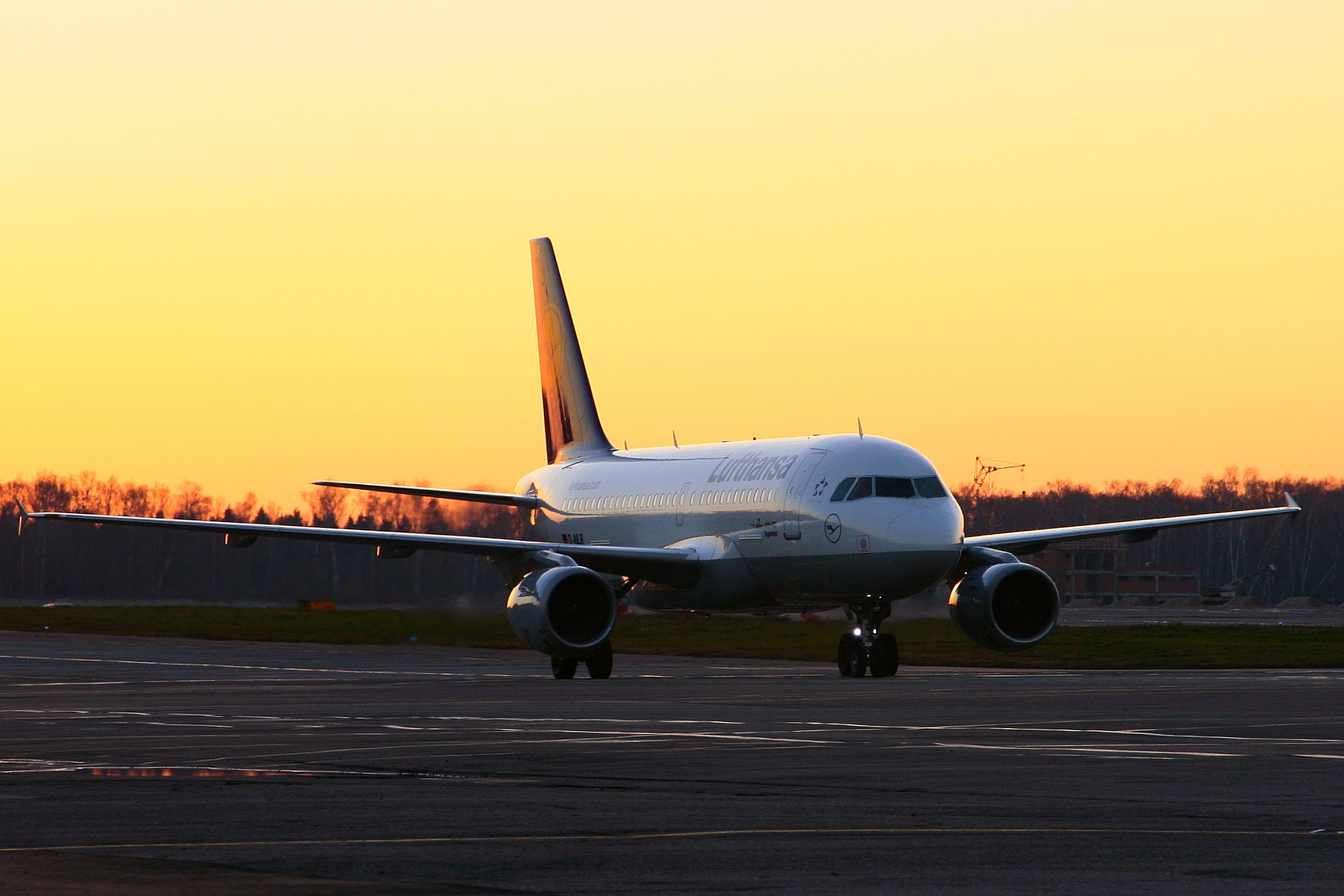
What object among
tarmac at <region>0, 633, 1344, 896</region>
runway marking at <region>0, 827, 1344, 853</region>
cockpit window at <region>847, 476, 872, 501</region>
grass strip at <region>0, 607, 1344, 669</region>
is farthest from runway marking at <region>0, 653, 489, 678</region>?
runway marking at <region>0, 827, 1344, 853</region>

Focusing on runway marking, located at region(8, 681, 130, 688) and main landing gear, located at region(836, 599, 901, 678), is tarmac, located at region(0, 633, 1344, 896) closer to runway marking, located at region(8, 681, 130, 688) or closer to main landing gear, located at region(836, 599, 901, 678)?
runway marking, located at region(8, 681, 130, 688)

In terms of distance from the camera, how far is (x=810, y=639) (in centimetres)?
3925

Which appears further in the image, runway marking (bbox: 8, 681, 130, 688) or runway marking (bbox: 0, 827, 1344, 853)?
runway marking (bbox: 8, 681, 130, 688)

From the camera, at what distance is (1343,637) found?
155 feet

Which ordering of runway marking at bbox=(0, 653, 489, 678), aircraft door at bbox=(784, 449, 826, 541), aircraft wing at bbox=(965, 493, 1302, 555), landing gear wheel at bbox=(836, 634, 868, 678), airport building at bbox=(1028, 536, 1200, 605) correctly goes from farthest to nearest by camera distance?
airport building at bbox=(1028, 536, 1200, 605) < aircraft wing at bbox=(965, 493, 1302, 555) < runway marking at bbox=(0, 653, 489, 678) < aircraft door at bbox=(784, 449, 826, 541) < landing gear wheel at bbox=(836, 634, 868, 678)

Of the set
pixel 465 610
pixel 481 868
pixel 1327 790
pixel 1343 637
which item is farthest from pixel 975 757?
pixel 1343 637

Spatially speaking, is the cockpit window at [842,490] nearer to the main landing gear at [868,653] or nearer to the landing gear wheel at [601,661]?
the main landing gear at [868,653]

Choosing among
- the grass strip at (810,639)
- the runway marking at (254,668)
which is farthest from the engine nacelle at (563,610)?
the grass strip at (810,639)

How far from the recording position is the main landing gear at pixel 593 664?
32344mm

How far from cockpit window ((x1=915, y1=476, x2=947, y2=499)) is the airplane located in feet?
0.10

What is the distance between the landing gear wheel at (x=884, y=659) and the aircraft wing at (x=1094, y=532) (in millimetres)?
3374

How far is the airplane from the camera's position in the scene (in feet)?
102

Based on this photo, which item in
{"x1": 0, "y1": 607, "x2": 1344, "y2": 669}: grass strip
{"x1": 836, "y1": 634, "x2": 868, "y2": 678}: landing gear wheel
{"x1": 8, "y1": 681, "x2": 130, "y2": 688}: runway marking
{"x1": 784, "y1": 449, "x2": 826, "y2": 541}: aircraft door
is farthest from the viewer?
{"x1": 0, "y1": 607, "x2": 1344, "y2": 669}: grass strip

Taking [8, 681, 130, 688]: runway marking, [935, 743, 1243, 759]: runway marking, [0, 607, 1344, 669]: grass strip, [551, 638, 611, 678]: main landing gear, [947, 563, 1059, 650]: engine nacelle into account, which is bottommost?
[8, 681, 130, 688]: runway marking
